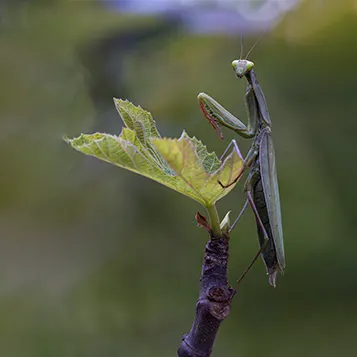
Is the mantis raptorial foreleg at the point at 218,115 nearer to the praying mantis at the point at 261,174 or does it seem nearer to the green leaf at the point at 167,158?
the praying mantis at the point at 261,174

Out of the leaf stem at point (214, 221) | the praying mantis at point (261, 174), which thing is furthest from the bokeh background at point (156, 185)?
the leaf stem at point (214, 221)

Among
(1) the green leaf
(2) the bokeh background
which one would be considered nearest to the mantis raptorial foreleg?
(1) the green leaf

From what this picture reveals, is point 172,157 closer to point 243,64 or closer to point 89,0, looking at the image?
point 243,64

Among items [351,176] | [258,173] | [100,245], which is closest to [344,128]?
[351,176]

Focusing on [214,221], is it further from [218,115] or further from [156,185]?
[156,185]

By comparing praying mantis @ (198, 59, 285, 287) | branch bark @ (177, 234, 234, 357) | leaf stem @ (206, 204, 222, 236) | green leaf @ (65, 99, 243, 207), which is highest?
praying mantis @ (198, 59, 285, 287)

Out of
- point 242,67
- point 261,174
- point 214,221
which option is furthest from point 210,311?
point 242,67

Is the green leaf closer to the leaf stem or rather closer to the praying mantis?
the leaf stem
